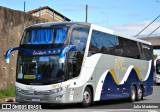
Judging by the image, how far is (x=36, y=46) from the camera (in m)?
16.0

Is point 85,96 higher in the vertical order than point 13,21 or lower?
lower

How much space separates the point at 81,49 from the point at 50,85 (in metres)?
2.01

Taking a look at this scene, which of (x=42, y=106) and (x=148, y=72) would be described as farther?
(x=148, y=72)

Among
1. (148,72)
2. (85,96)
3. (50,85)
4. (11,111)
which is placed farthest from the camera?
(148,72)

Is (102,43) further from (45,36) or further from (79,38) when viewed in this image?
(45,36)

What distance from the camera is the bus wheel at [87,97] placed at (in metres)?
16.5

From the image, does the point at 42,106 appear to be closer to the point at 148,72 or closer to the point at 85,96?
the point at 85,96

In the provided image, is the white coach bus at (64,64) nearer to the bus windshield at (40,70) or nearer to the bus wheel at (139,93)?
the bus windshield at (40,70)

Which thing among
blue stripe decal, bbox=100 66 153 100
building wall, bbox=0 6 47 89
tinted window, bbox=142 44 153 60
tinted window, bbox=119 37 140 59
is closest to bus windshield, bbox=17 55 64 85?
blue stripe decal, bbox=100 66 153 100

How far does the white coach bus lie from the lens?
1541cm

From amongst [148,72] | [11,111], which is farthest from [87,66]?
[148,72]

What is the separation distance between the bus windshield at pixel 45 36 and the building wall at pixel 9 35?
7.56 meters

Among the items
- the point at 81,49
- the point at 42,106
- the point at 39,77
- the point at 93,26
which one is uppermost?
the point at 93,26

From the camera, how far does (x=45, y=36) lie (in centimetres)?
1606
